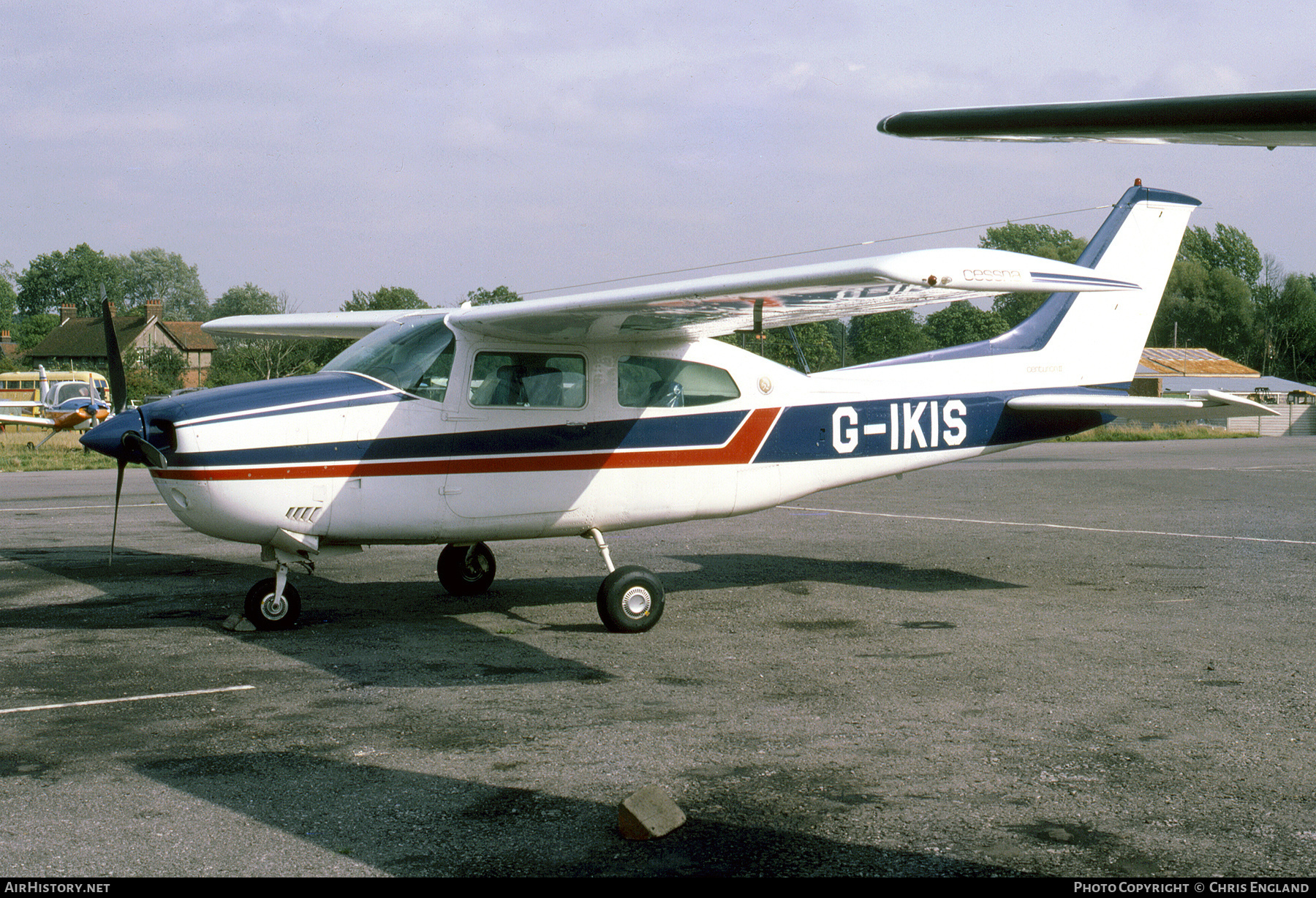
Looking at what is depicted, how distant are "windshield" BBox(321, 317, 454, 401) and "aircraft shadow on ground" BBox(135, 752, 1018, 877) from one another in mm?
3471

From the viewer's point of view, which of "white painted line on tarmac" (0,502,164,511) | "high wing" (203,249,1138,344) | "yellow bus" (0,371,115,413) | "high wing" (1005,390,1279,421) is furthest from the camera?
"yellow bus" (0,371,115,413)

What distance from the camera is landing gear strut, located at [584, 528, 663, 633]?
7410mm

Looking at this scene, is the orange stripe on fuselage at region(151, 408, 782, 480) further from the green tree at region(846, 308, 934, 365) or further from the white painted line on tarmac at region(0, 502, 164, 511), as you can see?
the green tree at region(846, 308, 934, 365)

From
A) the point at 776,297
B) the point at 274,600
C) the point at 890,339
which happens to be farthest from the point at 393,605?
the point at 890,339

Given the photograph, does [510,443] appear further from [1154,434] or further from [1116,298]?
[1154,434]

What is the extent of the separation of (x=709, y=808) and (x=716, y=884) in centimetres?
71

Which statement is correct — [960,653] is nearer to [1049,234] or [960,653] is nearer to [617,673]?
[617,673]

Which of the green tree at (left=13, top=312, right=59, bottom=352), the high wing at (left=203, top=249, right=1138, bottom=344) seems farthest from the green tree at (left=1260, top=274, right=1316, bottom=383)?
the green tree at (left=13, top=312, right=59, bottom=352)

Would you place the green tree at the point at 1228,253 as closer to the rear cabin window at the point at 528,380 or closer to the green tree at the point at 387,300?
the green tree at the point at 387,300

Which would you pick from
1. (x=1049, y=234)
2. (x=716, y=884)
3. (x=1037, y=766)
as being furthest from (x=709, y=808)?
(x=1049, y=234)

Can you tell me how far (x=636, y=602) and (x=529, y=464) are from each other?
4.23ft

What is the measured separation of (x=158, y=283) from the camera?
13238 centimetres

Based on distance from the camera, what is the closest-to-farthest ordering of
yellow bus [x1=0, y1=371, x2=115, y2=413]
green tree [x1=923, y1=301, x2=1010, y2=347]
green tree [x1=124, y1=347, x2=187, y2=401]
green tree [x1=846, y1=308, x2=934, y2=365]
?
yellow bus [x1=0, y1=371, x2=115, y2=413] < green tree [x1=124, y1=347, x2=187, y2=401] < green tree [x1=846, y1=308, x2=934, y2=365] < green tree [x1=923, y1=301, x2=1010, y2=347]

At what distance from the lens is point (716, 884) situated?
130 inches
